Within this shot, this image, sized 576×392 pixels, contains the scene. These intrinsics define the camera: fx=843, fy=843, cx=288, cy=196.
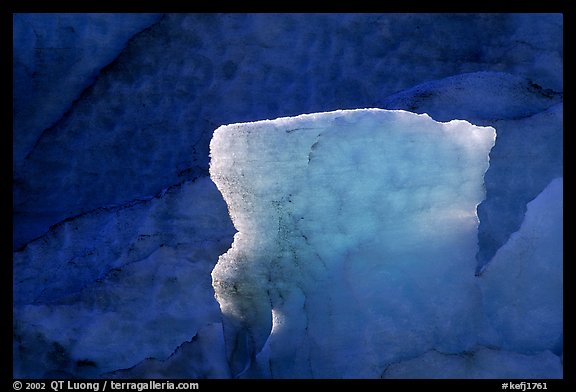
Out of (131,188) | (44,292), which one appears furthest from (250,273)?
(131,188)

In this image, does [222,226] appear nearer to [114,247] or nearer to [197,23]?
[114,247]

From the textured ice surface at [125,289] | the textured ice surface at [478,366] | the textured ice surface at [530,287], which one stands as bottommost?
the textured ice surface at [125,289]

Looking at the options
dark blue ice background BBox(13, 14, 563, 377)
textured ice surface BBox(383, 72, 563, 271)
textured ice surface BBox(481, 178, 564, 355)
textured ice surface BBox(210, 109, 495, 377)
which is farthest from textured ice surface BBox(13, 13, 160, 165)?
textured ice surface BBox(481, 178, 564, 355)

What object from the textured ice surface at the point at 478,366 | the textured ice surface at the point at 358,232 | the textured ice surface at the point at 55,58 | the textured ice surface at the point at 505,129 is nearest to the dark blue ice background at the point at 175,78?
the textured ice surface at the point at 55,58

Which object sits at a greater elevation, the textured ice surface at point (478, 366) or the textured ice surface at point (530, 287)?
the textured ice surface at point (530, 287)

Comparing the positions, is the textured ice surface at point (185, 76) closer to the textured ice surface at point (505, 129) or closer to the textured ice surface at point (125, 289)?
the textured ice surface at point (125, 289)

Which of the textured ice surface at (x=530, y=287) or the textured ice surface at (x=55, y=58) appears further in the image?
the textured ice surface at (x=55, y=58)

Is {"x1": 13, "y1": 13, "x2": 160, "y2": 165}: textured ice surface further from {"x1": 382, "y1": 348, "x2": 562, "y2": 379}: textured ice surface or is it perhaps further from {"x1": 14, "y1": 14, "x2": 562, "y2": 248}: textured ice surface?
{"x1": 382, "y1": 348, "x2": 562, "y2": 379}: textured ice surface
